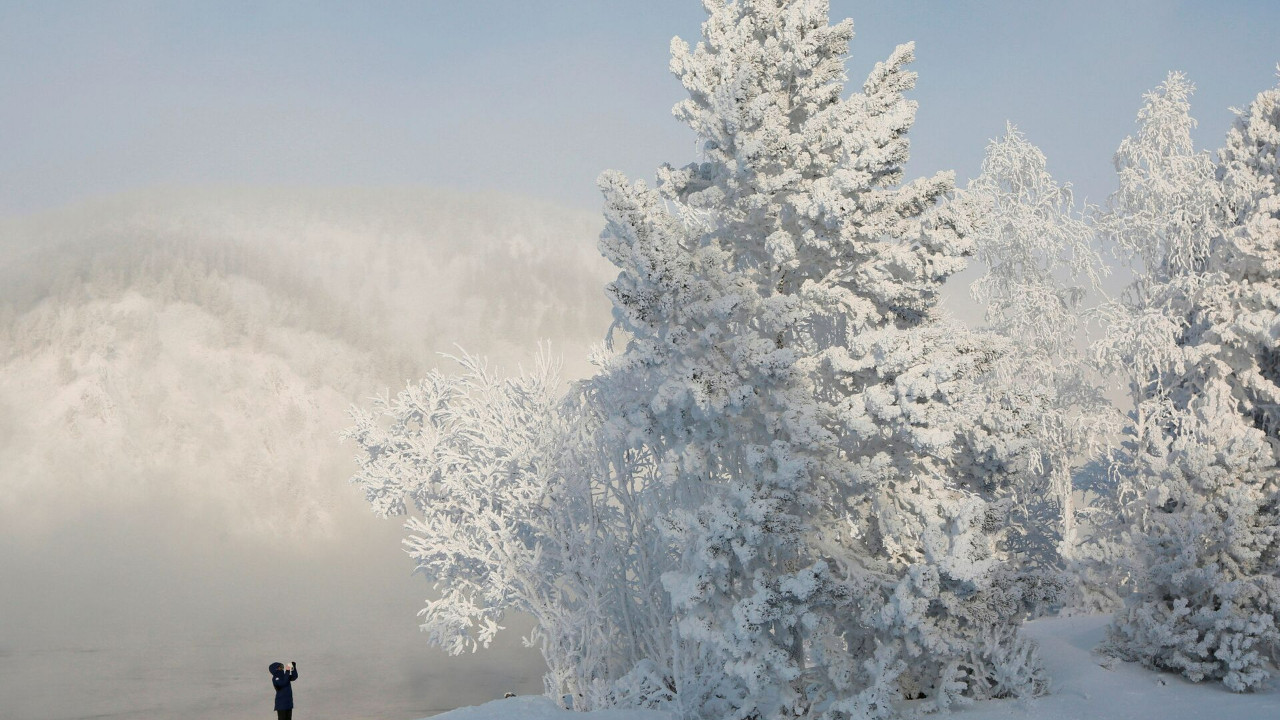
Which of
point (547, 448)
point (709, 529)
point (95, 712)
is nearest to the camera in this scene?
point (709, 529)

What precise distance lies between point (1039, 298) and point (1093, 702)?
1357cm

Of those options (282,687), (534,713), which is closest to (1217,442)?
(534,713)

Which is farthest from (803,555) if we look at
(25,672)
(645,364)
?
(25,672)

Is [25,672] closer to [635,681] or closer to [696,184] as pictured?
[635,681]

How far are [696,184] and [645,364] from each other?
3378 mm

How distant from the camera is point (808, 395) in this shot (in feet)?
42.6

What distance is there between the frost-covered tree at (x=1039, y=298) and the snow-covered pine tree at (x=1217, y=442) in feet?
6.02

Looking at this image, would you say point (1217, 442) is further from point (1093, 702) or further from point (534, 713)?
point (534, 713)

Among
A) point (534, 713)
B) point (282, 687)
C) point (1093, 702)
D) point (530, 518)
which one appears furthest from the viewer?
point (530, 518)

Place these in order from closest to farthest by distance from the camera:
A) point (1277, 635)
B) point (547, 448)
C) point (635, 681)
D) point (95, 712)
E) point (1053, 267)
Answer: point (1277, 635)
point (635, 681)
point (547, 448)
point (1053, 267)
point (95, 712)

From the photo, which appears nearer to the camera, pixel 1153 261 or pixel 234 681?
pixel 1153 261

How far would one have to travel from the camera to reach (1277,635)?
14.2 meters

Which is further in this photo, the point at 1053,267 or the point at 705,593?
the point at 1053,267

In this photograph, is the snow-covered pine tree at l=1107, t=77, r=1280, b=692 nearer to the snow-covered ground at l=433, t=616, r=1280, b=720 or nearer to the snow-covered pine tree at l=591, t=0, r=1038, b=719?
the snow-covered ground at l=433, t=616, r=1280, b=720
